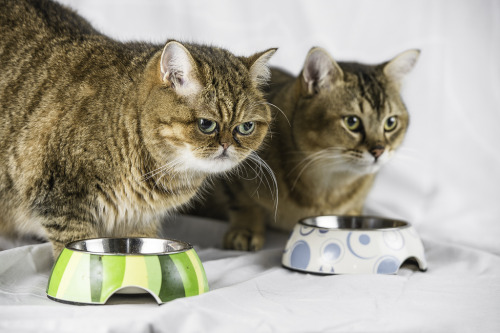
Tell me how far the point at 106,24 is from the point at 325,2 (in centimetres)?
100


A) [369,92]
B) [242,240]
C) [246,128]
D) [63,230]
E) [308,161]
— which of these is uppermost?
[369,92]

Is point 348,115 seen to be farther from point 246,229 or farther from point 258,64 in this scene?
point 246,229

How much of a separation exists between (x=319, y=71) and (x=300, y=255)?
0.65 metres

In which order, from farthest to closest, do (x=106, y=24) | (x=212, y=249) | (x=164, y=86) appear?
(x=106, y=24), (x=212, y=249), (x=164, y=86)

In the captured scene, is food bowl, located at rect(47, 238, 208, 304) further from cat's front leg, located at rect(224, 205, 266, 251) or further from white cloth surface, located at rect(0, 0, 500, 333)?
cat's front leg, located at rect(224, 205, 266, 251)

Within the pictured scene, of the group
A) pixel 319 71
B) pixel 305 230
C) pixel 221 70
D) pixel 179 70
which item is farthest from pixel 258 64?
pixel 305 230

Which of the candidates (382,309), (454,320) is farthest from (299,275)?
(454,320)

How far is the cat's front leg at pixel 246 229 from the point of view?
2.41 metres

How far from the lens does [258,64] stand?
1.94 meters

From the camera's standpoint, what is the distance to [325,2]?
3.09 metres

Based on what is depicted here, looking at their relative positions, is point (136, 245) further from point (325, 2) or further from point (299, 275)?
point (325, 2)

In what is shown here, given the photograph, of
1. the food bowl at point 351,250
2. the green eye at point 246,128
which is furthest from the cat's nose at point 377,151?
the green eye at point 246,128

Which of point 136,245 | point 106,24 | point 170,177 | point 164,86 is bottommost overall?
point 136,245

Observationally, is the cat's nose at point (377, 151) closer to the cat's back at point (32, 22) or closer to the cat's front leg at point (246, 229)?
the cat's front leg at point (246, 229)
